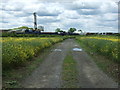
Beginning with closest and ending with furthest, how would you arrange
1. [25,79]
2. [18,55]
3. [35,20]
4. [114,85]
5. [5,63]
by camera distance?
1. [114,85]
2. [25,79]
3. [5,63]
4. [18,55]
5. [35,20]

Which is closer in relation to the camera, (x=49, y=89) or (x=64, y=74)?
(x=49, y=89)

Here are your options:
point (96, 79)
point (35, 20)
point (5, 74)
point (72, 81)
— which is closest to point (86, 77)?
point (96, 79)

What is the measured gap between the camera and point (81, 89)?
24.9ft

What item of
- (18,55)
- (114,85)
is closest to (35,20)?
(18,55)

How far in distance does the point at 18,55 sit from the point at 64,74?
3.26 m

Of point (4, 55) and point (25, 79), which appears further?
point (4, 55)

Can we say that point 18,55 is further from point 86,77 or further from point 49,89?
point 49,89

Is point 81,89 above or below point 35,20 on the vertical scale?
below

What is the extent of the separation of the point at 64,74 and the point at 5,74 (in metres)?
2.51

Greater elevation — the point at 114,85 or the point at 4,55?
the point at 4,55

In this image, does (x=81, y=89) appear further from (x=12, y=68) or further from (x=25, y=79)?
(x=12, y=68)

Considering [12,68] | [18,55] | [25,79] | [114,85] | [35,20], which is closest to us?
[114,85]

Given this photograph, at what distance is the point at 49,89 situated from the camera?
24.8 ft

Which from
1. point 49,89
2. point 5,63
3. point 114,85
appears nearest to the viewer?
point 49,89
